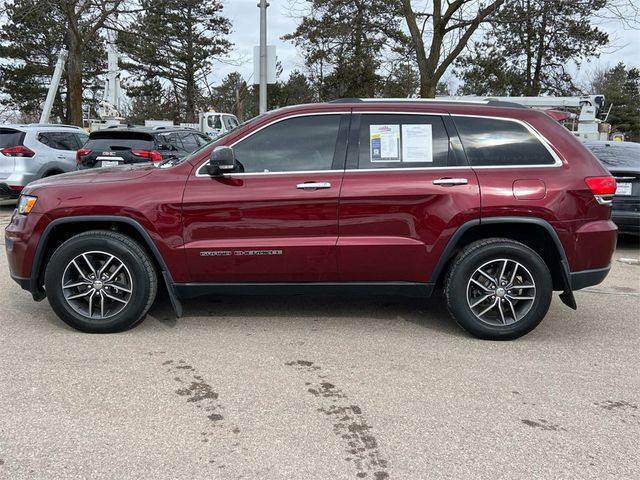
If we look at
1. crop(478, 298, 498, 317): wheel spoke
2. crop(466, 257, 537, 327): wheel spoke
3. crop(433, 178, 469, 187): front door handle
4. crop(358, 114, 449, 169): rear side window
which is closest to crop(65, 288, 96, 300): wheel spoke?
crop(358, 114, 449, 169): rear side window

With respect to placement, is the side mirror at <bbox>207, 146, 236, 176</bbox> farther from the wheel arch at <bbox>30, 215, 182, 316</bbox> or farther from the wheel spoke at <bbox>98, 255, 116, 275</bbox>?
the wheel spoke at <bbox>98, 255, 116, 275</bbox>

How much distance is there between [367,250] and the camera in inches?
168

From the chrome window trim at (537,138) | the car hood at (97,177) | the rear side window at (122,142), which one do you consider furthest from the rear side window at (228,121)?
the chrome window trim at (537,138)

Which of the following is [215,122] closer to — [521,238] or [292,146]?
[292,146]

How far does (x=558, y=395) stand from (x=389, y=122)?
2282mm

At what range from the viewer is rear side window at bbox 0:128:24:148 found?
10.7 metres

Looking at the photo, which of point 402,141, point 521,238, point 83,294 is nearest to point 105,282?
point 83,294

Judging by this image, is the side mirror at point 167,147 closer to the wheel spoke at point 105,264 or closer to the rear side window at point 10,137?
the rear side window at point 10,137

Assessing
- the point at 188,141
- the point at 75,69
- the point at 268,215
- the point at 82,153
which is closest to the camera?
the point at 268,215

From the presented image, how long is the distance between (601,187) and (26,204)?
4446mm

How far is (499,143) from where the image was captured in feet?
14.2

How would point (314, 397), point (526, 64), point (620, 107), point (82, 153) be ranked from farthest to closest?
1. point (620, 107)
2. point (526, 64)
3. point (82, 153)
4. point (314, 397)

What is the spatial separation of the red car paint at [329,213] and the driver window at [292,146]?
0.11 m

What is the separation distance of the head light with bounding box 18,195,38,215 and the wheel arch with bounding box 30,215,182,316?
25cm
